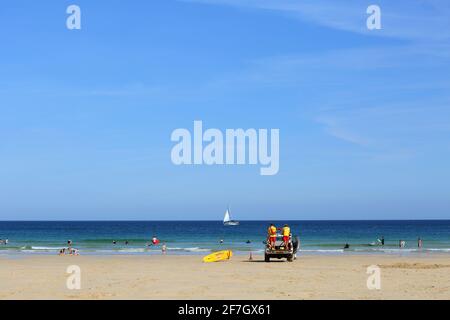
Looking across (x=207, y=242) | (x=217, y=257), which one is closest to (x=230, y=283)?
(x=217, y=257)

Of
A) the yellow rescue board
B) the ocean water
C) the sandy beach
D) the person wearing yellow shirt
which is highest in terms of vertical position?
the person wearing yellow shirt

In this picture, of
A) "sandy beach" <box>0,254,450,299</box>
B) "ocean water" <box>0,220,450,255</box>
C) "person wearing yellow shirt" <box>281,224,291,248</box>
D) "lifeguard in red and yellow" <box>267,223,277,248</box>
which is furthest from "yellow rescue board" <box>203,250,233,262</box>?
"ocean water" <box>0,220,450,255</box>

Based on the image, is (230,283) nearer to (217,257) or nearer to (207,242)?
(217,257)

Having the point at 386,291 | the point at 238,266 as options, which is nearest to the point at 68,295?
the point at 386,291

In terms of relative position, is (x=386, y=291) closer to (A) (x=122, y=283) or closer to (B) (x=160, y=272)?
(A) (x=122, y=283)

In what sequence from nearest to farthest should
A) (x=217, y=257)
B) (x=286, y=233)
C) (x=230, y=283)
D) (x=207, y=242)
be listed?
(x=230, y=283) < (x=286, y=233) < (x=217, y=257) < (x=207, y=242)

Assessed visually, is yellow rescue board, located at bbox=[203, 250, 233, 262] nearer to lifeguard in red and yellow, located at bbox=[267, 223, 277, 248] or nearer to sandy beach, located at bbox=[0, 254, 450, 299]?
lifeguard in red and yellow, located at bbox=[267, 223, 277, 248]

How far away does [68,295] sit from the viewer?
67.9ft

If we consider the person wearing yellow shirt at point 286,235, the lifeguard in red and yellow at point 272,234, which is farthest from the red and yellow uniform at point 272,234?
the person wearing yellow shirt at point 286,235

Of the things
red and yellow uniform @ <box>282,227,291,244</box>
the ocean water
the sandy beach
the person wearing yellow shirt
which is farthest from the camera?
the ocean water
